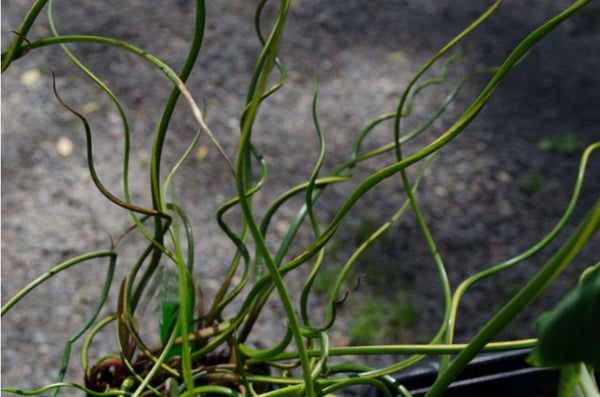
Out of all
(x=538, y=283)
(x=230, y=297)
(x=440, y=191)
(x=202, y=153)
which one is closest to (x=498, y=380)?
(x=230, y=297)

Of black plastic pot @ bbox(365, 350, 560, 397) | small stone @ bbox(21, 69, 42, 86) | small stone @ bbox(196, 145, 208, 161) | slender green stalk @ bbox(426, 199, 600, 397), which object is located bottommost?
slender green stalk @ bbox(426, 199, 600, 397)

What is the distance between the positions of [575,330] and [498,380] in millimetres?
339

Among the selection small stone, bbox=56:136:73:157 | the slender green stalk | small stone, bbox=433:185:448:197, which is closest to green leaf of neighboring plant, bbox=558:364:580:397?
the slender green stalk

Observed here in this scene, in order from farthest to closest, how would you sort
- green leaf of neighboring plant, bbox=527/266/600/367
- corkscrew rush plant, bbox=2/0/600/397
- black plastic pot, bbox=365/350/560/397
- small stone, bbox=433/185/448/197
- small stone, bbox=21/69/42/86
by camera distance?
1. small stone, bbox=21/69/42/86
2. small stone, bbox=433/185/448/197
3. black plastic pot, bbox=365/350/560/397
4. corkscrew rush plant, bbox=2/0/600/397
5. green leaf of neighboring plant, bbox=527/266/600/367

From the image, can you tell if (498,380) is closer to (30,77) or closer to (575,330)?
(575,330)

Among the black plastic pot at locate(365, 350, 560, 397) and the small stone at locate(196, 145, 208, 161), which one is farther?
the small stone at locate(196, 145, 208, 161)

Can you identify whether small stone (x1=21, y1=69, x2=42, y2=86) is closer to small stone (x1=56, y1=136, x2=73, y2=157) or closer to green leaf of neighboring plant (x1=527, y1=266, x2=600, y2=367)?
small stone (x1=56, y1=136, x2=73, y2=157)

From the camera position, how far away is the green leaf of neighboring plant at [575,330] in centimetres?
24

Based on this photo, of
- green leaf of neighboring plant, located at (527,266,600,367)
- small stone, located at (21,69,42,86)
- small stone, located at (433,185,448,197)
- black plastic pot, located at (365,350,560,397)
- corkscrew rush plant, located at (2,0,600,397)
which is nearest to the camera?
green leaf of neighboring plant, located at (527,266,600,367)

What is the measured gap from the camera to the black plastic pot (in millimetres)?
562

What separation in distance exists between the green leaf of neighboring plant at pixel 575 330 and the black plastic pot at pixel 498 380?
315 mm

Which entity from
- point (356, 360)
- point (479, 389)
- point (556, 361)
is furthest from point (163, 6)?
point (556, 361)

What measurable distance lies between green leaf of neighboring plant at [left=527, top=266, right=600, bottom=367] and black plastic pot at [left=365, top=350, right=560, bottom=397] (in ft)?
1.03

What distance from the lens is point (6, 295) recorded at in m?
1.26
